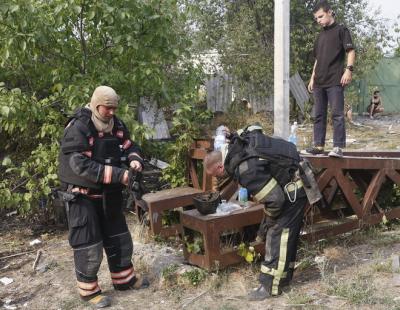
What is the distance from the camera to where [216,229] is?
14.4ft

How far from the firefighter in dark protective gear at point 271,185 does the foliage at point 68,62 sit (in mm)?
2013

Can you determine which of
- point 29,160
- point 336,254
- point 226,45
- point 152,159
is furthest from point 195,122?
point 226,45

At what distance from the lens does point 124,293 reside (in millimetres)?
4492

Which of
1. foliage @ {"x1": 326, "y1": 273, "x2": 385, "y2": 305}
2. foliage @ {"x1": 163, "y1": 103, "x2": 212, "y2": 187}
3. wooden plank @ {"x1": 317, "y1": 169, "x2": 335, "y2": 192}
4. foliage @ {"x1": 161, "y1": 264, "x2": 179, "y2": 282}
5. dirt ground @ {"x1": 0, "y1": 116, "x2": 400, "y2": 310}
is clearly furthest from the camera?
foliage @ {"x1": 163, "y1": 103, "x2": 212, "y2": 187}

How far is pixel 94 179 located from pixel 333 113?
2.94 m

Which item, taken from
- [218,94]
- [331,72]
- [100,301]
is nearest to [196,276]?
[100,301]

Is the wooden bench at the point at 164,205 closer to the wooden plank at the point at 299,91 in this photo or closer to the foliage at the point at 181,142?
the foliage at the point at 181,142

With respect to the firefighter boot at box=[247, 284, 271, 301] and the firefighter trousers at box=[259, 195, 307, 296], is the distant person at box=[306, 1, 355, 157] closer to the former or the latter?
the firefighter trousers at box=[259, 195, 307, 296]

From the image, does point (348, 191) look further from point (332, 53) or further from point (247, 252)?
point (332, 53)

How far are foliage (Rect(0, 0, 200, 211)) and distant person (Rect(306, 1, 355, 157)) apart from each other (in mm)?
1744

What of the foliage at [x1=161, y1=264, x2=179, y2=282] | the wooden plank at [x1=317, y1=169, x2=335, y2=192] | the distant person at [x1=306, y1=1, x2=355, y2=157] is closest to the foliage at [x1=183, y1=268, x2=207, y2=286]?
the foliage at [x1=161, y1=264, x2=179, y2=282]

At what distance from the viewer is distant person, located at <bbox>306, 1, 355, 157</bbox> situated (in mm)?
5367

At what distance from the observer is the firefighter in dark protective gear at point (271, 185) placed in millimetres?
3793

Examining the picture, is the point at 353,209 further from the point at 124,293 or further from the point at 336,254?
the point at 124,293
